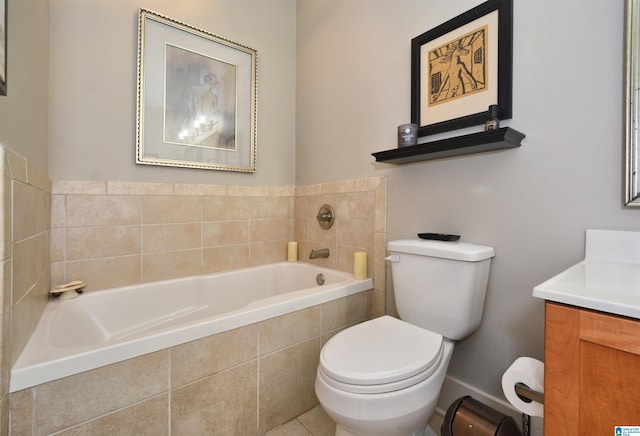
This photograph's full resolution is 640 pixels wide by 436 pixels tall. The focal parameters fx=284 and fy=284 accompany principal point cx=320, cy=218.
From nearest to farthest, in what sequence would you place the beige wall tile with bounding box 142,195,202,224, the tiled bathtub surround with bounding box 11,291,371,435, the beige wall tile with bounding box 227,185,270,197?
the tiled bathtub surround with bounding box 11,291,371,435 → the beige wall tile with bounding box 142,195,202,224 → the beige wall tile with bounding box 227,185,270,197

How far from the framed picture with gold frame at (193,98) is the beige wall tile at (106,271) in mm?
593

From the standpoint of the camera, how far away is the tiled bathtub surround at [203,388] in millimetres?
867

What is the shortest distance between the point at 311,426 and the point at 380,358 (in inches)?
26.3

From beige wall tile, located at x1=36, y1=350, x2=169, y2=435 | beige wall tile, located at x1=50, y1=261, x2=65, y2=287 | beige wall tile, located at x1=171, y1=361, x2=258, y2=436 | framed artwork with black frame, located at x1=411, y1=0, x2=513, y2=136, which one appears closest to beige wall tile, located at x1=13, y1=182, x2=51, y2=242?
beige wall tile, located at x1=50, y1=261, x2=65, y2=287

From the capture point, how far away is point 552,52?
1.06 meters

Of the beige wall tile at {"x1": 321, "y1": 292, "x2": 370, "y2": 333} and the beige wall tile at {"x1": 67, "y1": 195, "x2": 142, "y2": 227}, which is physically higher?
the beige wall tile at {"x1": 67, "y1": 195, "x2": 142, "y2": 227}

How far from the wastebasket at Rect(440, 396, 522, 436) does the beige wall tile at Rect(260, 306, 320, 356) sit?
0.67 metres

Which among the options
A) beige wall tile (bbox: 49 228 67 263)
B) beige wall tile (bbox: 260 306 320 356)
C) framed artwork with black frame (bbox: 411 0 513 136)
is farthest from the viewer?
beige wall tile (bbox: 49 228 67 263)

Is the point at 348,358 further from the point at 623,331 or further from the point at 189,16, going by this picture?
the point at 189,16

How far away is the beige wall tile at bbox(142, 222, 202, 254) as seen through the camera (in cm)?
171

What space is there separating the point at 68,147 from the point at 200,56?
950 mm

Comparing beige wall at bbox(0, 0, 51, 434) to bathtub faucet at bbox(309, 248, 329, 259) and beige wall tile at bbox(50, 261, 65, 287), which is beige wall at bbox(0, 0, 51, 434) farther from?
bathtub faucet at bbox(309, 248, 329, 259)

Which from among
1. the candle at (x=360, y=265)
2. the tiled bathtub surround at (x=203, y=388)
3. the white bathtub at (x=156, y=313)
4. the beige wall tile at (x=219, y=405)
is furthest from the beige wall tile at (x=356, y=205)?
the beige wall tile at (x=219, y=405)

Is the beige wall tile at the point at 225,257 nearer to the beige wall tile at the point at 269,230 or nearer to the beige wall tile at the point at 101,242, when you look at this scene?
the beige wall tile at the point at 269,230
